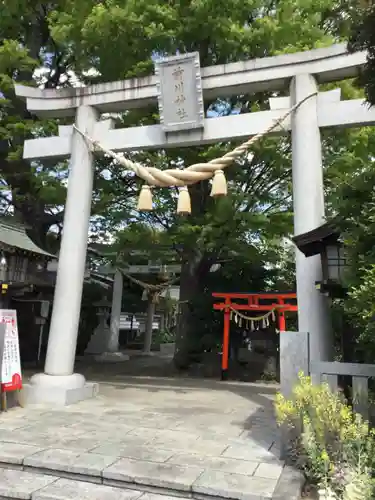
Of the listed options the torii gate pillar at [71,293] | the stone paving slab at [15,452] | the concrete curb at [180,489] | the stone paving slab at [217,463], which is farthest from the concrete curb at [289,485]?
the torii gate pillar at [71,293]

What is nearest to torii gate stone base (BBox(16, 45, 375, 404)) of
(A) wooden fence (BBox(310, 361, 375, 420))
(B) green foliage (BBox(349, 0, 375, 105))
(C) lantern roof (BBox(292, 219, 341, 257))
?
(C) lantern roof (BBox(292, 219, 341, 257))

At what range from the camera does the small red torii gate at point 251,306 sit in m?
12.7

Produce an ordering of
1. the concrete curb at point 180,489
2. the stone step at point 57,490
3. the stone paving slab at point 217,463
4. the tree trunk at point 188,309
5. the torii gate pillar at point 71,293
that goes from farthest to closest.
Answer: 1. the tree trunk at point 188,309
2. the torii gate pillar at point 71,293
3. the stone paving slab at point 217,463
4. the stone step at point 57,490
5. the concrete curb at point 180,489

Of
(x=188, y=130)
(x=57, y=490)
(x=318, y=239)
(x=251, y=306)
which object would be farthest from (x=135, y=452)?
(x=251, y=306)

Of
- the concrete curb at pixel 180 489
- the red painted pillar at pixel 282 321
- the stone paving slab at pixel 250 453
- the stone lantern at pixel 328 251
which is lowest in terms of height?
the concrete curb at pixel 180 489

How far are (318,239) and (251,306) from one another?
701 cm

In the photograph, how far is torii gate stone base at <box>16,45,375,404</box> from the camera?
24.6 feet

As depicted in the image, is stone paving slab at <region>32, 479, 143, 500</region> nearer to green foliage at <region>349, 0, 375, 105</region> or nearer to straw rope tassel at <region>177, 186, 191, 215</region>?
green foliage at <region>349, 0, 375, 105</region>

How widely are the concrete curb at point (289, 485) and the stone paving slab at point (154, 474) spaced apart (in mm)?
820

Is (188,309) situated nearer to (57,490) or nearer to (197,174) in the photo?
(197,174)

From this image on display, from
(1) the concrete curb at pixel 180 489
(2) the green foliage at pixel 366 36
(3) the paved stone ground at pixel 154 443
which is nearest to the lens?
(2) the green foliage at pixel 366 36

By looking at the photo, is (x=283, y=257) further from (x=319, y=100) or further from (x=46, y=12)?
(x=46, y=12)

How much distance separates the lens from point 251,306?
12984mm

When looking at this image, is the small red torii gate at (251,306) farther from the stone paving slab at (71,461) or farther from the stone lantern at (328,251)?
the stone paving slab at (71,461)
